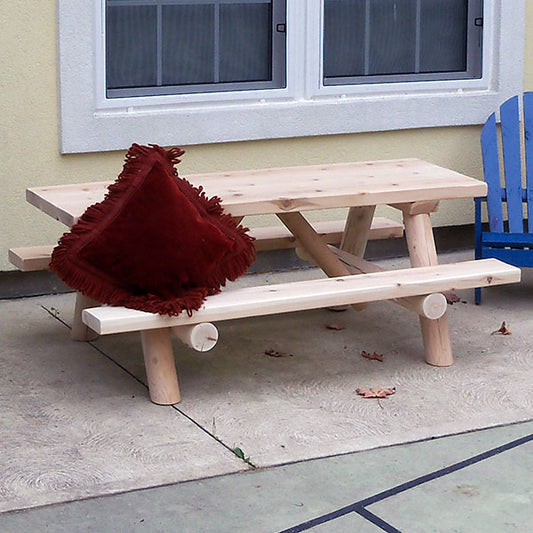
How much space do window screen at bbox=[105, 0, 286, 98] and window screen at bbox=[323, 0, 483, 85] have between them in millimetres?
344

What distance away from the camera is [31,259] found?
190 inches

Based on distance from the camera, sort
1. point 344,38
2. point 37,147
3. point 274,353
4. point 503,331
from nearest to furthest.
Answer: point 274,353, point 503,331, point 37,147, point 344,38

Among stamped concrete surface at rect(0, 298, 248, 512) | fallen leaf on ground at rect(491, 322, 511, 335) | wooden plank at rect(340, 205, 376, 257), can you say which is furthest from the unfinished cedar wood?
fallen leaf on ground at rect(491, 322, 511, 335)

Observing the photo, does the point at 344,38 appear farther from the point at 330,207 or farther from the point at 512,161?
the point at 330,207

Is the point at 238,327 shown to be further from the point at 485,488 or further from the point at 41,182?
the point at 485,488

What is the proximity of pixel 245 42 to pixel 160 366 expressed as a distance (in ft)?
7.30

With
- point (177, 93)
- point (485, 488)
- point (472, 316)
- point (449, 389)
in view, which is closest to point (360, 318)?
point (472, 316)

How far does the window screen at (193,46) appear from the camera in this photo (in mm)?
5625

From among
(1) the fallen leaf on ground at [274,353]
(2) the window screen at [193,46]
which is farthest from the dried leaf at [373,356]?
(2) the window screen at [193,46]

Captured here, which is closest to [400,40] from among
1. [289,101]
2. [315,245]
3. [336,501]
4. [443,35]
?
[443,35]

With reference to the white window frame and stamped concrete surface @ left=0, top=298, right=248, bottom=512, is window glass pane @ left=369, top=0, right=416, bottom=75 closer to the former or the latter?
the white window frame

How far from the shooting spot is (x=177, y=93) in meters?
5.79

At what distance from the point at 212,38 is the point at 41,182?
114 cm

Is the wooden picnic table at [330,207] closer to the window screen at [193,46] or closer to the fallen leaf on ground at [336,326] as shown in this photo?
the fallen leaf on ground at [336,326]
